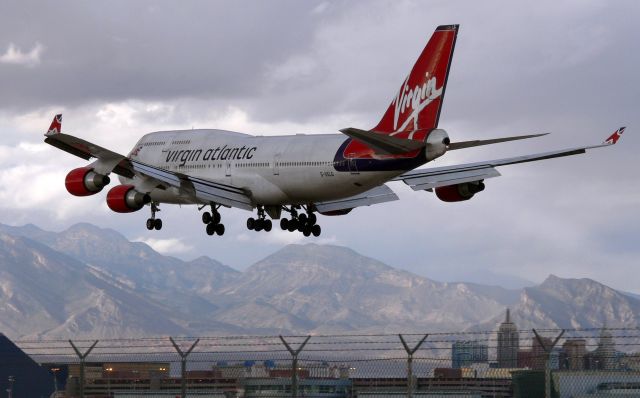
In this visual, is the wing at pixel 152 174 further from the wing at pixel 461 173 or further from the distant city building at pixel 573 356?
the distant city building at pixel 573 356

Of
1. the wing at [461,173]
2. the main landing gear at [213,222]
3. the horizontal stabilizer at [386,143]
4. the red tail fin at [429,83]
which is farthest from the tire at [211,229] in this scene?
the red tail fin at [429,83]

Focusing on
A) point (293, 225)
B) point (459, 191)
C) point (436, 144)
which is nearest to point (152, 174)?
point (293, 225)

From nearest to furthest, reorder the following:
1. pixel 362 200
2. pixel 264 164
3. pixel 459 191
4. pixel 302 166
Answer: pixel 302 166
pixel 264 164
pixel 459 191
pixel 362 200

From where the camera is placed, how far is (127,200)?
218 feet

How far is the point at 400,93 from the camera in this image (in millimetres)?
61406

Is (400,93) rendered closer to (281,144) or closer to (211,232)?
(281,144)

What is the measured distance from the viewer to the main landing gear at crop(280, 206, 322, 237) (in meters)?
68.7

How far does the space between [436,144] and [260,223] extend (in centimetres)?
1388

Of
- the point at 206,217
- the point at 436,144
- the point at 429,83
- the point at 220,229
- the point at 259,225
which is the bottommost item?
the point at 220,229

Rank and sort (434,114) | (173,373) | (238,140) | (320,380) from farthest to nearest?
(173,373), (238,140), (434,114), (320,380)

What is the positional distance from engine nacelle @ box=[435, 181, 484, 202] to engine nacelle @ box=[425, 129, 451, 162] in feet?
27.3

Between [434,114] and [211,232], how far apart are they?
16.1 m

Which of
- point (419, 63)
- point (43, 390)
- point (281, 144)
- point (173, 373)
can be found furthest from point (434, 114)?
point (43, 390)

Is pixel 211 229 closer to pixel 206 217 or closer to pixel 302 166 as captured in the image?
pixel 206 217
